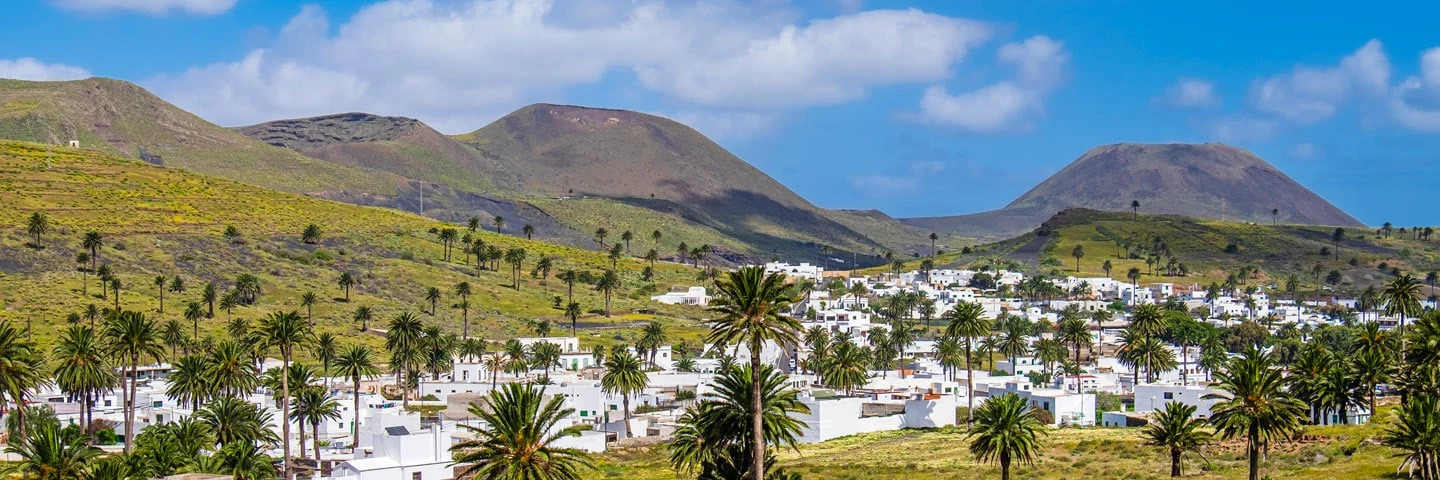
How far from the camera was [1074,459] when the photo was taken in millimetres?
70125

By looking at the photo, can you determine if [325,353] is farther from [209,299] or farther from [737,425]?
[737,425]

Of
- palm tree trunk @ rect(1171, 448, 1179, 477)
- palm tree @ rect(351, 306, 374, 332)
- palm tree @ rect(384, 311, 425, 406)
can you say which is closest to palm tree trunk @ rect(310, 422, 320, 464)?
palm tree @ rect(384, 311, 425, 406)

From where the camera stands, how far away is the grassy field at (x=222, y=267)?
141625 millimetres

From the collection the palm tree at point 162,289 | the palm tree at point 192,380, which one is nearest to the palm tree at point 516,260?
the palm tree at point 162,289

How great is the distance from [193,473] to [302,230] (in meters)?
136

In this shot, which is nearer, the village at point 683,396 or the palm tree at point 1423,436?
the palm tree at point 1423,436

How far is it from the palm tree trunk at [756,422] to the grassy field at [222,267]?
9216 cm

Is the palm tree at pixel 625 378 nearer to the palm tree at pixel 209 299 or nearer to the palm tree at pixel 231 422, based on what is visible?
the palm tree at pixel 231 422

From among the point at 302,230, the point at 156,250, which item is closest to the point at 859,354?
the point at 156,250

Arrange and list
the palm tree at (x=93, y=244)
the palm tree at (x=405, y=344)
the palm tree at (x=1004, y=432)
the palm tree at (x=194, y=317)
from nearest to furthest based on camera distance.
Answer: the palm tree at (x=1004, y=432)
the palm tree at (x=405, y=344)
the palm tree at (x=194, y=317)
the palm tree at (x=93, y=244)

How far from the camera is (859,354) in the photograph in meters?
111

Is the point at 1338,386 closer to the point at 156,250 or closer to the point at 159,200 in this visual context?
the point at 156,250

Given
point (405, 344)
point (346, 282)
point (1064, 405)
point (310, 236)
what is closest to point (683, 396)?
point (405, 344)

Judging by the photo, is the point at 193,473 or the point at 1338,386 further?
the point at 1338,386
